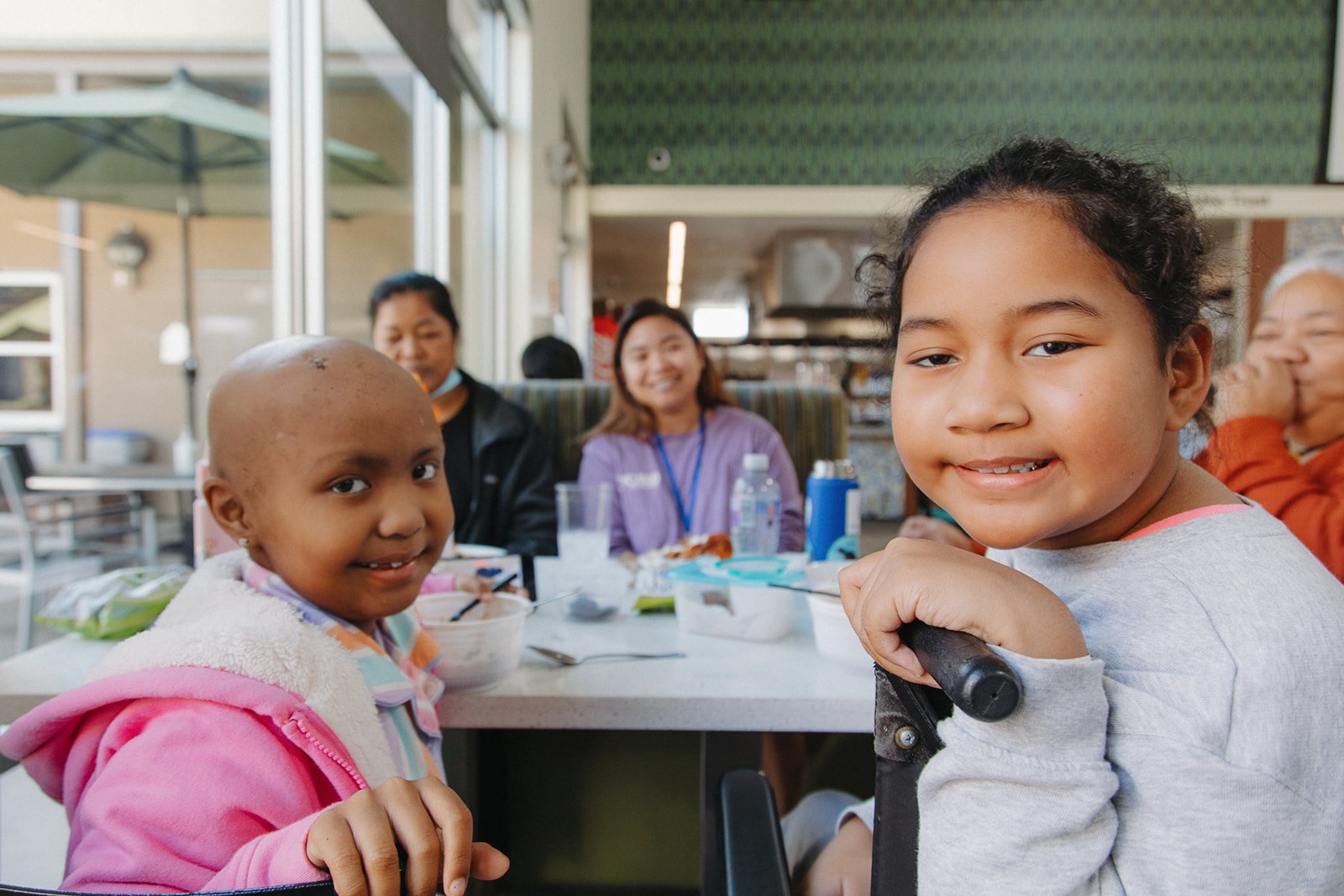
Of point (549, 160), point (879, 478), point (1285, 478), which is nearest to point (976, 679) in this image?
point (1285, 478)

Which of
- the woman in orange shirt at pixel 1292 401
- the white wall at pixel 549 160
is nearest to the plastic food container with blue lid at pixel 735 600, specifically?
the woman in orange shirt at pixel 1292 401

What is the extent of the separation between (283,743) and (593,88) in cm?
799

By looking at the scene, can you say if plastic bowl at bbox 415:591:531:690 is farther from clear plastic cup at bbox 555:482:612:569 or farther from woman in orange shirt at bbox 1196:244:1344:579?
woman in orange shirt at bbox 1196:244:1344:579

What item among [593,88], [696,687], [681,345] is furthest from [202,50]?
[593,88]

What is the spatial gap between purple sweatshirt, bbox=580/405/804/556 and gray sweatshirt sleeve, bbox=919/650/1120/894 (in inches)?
71.0

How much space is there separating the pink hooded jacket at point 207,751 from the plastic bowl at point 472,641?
0.25 meters

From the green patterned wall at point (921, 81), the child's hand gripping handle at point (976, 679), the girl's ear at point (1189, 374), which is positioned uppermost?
→ the green patterned wall at point (921, 81)

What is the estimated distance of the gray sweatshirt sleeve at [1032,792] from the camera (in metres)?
0.49

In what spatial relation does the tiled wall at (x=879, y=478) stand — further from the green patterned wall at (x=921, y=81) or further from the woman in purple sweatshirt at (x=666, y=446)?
the woman in purple sweatshirt at (x=666, y=446)

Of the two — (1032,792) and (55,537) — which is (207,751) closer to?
(1032,792)

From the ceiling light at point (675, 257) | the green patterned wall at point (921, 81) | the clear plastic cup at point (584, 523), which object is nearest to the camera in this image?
the clear plastic cup at point (584, 523)

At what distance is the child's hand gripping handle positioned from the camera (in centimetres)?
41

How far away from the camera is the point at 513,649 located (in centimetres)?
105

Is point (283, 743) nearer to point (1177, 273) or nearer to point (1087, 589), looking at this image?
point (1087, 589)
